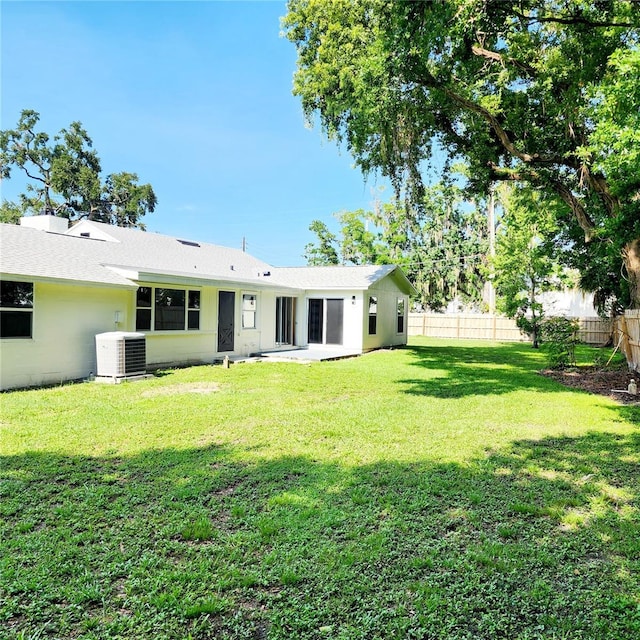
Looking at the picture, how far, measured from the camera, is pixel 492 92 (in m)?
10.5

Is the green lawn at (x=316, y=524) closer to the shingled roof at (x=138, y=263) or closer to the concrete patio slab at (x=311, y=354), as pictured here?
the shingled roof at (x=138, y=263)

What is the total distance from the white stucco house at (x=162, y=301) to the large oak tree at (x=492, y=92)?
17.8 feet

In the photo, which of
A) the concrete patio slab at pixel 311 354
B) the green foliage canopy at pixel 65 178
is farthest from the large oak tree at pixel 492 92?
the green foliage canopy at pixel 65 178

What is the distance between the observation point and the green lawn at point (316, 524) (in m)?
2.45

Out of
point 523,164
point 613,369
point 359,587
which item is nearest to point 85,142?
point 523,164

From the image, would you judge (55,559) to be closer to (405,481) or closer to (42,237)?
(405,481)

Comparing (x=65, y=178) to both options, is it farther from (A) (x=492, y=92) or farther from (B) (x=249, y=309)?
(A) (x=492, y=92)

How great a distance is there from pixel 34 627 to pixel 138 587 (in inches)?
20.4

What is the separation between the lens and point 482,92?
408 inches

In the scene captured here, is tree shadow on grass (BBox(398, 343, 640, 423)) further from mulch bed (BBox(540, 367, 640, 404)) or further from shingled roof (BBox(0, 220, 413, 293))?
shingled roof (BBox(0, 220, 413, 293))

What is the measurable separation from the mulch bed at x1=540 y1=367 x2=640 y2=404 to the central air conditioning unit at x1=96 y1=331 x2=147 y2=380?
9.86m

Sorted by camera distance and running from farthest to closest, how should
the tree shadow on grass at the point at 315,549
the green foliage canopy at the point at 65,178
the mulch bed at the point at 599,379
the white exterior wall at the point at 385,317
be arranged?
the green foliage canopy at the point at 65,178, the white exterior wall at the point at 385,317, the mulch bed at the point at 599,379, the tree shadow on grass at the point at 315,549

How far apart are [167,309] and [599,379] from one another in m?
11.0

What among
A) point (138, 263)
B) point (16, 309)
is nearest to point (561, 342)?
point (138, 263)
